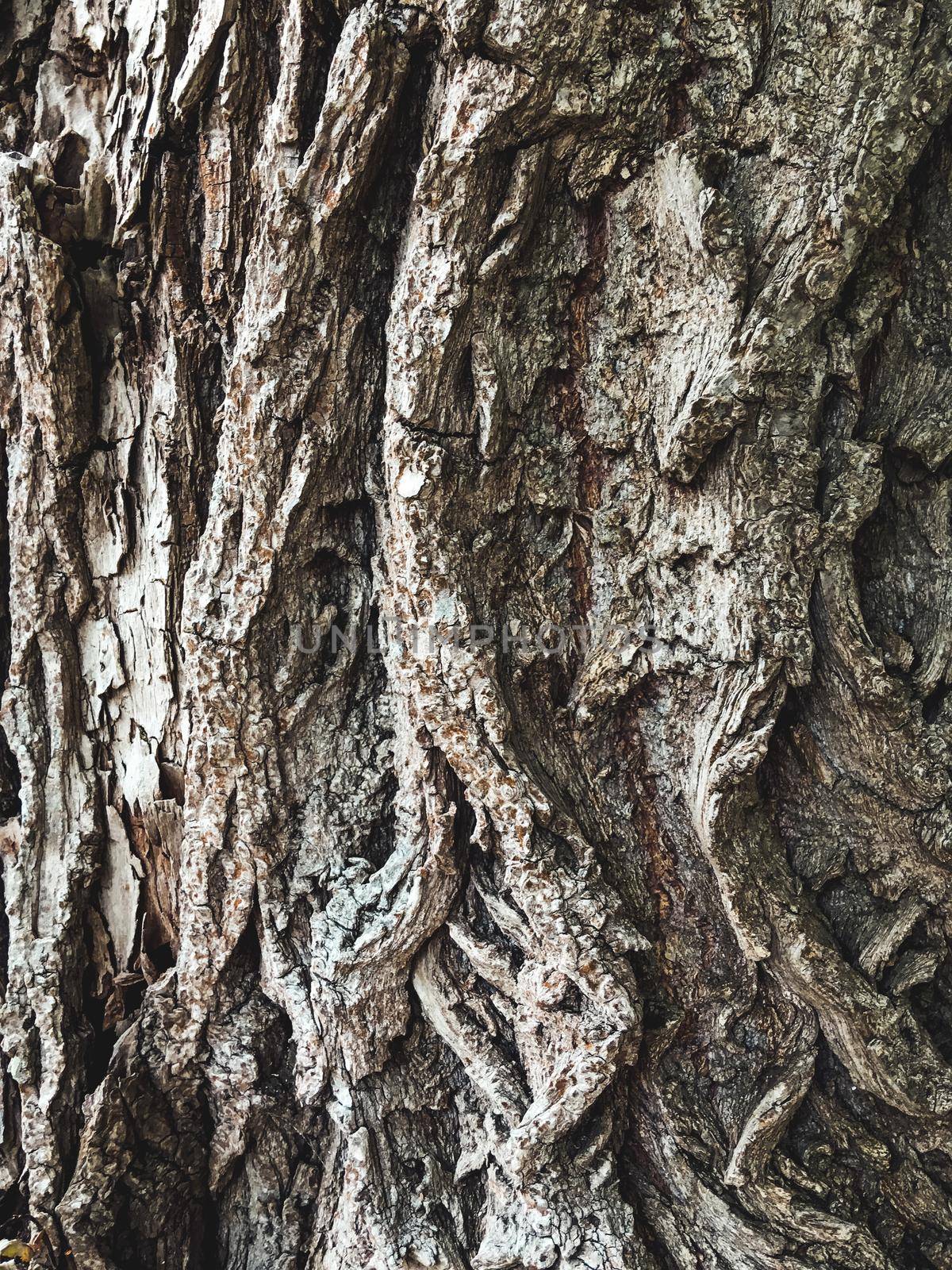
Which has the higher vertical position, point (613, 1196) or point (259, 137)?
point (259, 137)

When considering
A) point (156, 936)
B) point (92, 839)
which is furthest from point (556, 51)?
point (156, 936)

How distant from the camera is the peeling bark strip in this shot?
1.69 meters

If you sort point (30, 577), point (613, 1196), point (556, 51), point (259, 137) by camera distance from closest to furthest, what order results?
point (556, 51)
point (613, 1196)
point (259, 137)
point (30, 577)

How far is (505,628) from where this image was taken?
5.96ft

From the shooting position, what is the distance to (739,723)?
5.71 feet

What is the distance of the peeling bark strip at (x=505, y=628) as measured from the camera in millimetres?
1688

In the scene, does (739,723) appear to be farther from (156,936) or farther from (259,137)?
(259,137)

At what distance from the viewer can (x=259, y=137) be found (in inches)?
72.6

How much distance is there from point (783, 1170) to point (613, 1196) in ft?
1.28

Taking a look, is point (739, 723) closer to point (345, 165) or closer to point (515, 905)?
point (515, 905)

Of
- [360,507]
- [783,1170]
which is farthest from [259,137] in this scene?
[783,1170]

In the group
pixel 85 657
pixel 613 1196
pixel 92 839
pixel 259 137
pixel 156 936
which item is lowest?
pixel 613 1196

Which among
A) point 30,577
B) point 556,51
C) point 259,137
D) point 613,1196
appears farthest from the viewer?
point 30,577

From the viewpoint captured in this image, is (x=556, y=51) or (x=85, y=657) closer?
(x=556, y=51)
